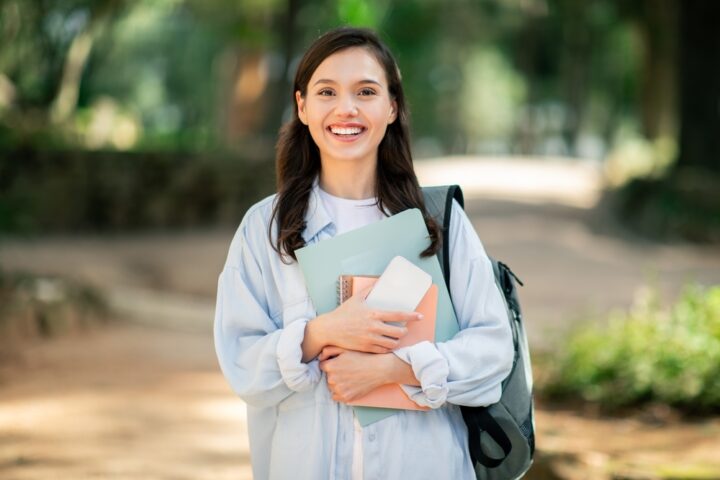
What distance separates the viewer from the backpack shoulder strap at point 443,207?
2244 mm

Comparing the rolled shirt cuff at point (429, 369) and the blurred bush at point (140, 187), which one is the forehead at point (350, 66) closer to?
the rolled shirt cuff at point (429, 369)

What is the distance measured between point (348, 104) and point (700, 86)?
50.5 feet

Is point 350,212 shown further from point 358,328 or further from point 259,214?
point 358,328

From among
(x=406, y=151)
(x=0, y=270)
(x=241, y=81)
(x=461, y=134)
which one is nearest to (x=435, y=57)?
(x=461, y=134)

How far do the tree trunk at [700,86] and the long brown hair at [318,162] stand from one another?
1471 centimetres

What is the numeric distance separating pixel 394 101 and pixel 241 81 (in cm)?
1941

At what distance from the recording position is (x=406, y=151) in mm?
2354

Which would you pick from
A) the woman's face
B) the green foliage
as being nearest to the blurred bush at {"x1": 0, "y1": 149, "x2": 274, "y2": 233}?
the green foliage

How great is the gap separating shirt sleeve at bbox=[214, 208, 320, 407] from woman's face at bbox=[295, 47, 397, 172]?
10.5 inches

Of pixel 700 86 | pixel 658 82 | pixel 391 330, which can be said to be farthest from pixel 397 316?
pixel 658 82

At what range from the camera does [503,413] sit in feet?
7.20

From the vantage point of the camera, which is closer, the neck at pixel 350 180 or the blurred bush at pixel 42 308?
the neck at pixel 350 180

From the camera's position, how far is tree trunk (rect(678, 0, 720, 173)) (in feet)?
52.9

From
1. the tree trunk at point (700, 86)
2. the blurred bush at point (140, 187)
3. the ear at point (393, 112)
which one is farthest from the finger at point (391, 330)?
the tree trunk at point (700, 86)
